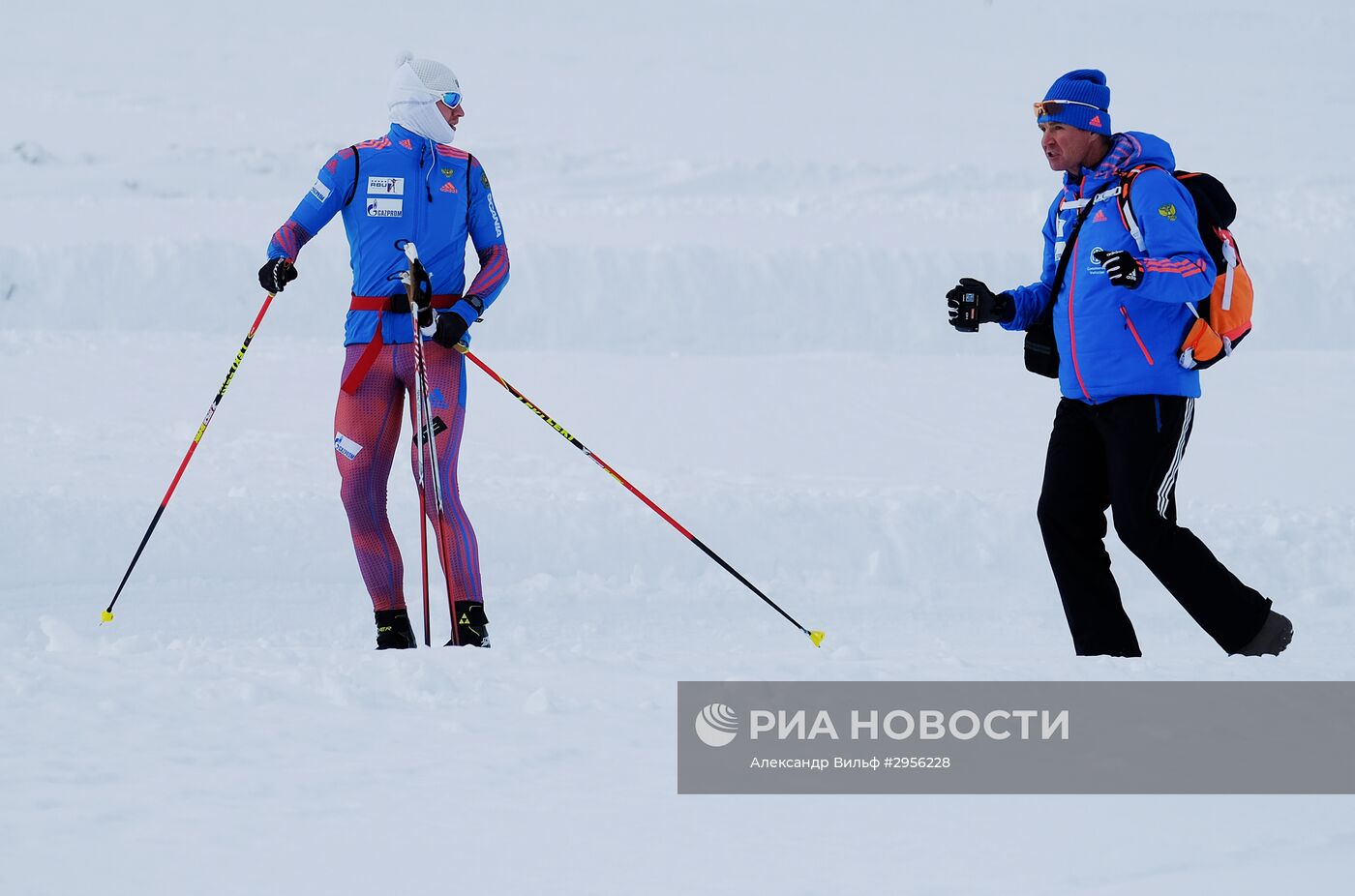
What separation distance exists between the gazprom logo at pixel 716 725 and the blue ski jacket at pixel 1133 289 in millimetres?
1517

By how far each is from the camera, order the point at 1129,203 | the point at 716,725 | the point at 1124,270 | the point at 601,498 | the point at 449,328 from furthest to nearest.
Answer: the point at 601,498 → the point at 449,328 → the point at 1129,203 → the point at 1124,270 → the point at 716,725

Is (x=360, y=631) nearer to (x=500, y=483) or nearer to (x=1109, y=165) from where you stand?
(x=500, y=483)

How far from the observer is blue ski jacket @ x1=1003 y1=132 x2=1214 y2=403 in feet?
12.0

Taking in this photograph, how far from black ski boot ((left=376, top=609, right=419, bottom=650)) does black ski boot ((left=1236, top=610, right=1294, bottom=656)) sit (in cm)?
246

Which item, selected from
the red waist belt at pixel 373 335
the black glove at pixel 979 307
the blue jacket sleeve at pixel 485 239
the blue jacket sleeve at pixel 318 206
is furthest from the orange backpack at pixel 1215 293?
the blue jacket sleeve at pixel 318 206

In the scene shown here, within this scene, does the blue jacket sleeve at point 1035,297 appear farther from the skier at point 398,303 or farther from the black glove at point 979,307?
the skier at point 398,303

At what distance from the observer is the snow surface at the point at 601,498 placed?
8.22 feet

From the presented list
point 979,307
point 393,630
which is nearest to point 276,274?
point 393,630

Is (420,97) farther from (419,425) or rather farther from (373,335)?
(419,425)

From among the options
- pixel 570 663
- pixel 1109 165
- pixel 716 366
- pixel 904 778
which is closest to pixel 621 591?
pixel 570 663

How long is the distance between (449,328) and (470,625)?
2.94ft

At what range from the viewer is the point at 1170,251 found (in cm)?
364

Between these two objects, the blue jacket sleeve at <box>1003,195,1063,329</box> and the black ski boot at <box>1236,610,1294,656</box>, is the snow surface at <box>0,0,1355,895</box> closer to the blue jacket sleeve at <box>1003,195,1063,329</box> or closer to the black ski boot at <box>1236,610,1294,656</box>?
the black ski boot at <box>1236,610,1294,656</box>

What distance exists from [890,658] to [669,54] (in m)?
26.0
